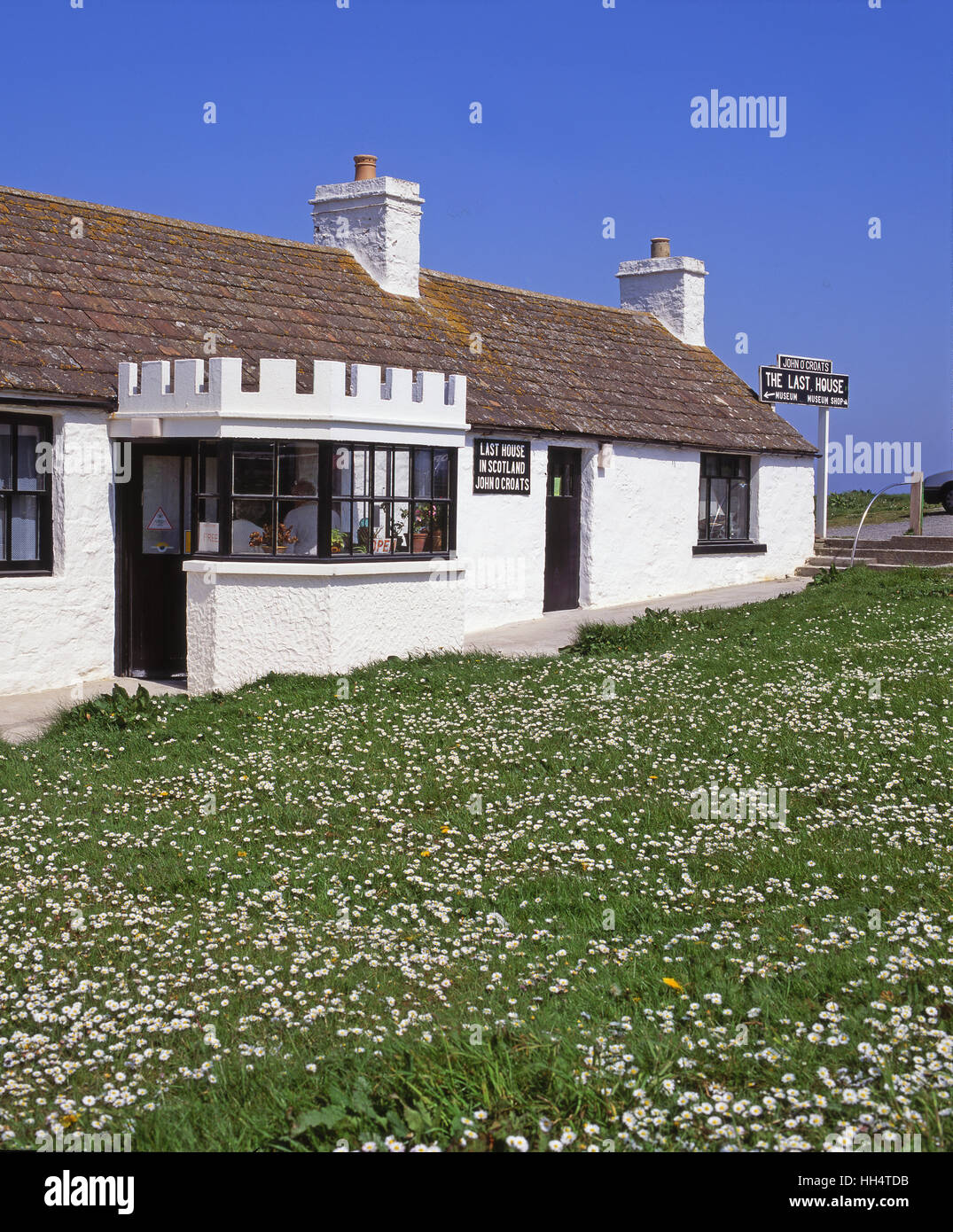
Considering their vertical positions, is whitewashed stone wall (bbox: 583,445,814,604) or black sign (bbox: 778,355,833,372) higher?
black sign (bbox: 778,355,833,372)

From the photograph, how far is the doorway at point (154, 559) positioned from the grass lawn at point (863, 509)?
21153 millimetres

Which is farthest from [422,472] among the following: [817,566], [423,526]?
[817,566]

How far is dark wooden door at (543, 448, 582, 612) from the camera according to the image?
19531mm

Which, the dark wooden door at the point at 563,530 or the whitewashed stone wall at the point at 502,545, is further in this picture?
the dark wooden door at the point at 563,530

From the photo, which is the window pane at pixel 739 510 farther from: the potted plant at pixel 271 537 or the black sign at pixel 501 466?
the potted plant at pixel 271 537

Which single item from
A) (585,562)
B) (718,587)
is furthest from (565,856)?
(718,587)

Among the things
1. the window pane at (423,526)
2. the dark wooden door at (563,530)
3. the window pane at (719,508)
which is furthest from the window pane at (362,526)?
the window pane at (719,508)

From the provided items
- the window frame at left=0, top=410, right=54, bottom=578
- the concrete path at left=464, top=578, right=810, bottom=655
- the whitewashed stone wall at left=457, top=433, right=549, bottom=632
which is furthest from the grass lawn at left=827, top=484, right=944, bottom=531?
the window frame at left=0, top=410, right=54, bottom=578

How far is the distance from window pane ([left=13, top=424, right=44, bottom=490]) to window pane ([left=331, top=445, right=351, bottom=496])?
10.6 ft

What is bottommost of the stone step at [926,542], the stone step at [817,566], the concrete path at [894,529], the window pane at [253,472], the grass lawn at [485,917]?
the grass lawn at [485,917]

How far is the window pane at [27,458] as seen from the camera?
13344 mm

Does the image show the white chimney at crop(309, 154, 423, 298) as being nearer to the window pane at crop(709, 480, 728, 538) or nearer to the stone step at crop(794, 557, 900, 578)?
the window pane at crop(709, 480, 728, 538)

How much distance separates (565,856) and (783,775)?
2244mm

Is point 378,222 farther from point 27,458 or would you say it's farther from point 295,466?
point 27,458
